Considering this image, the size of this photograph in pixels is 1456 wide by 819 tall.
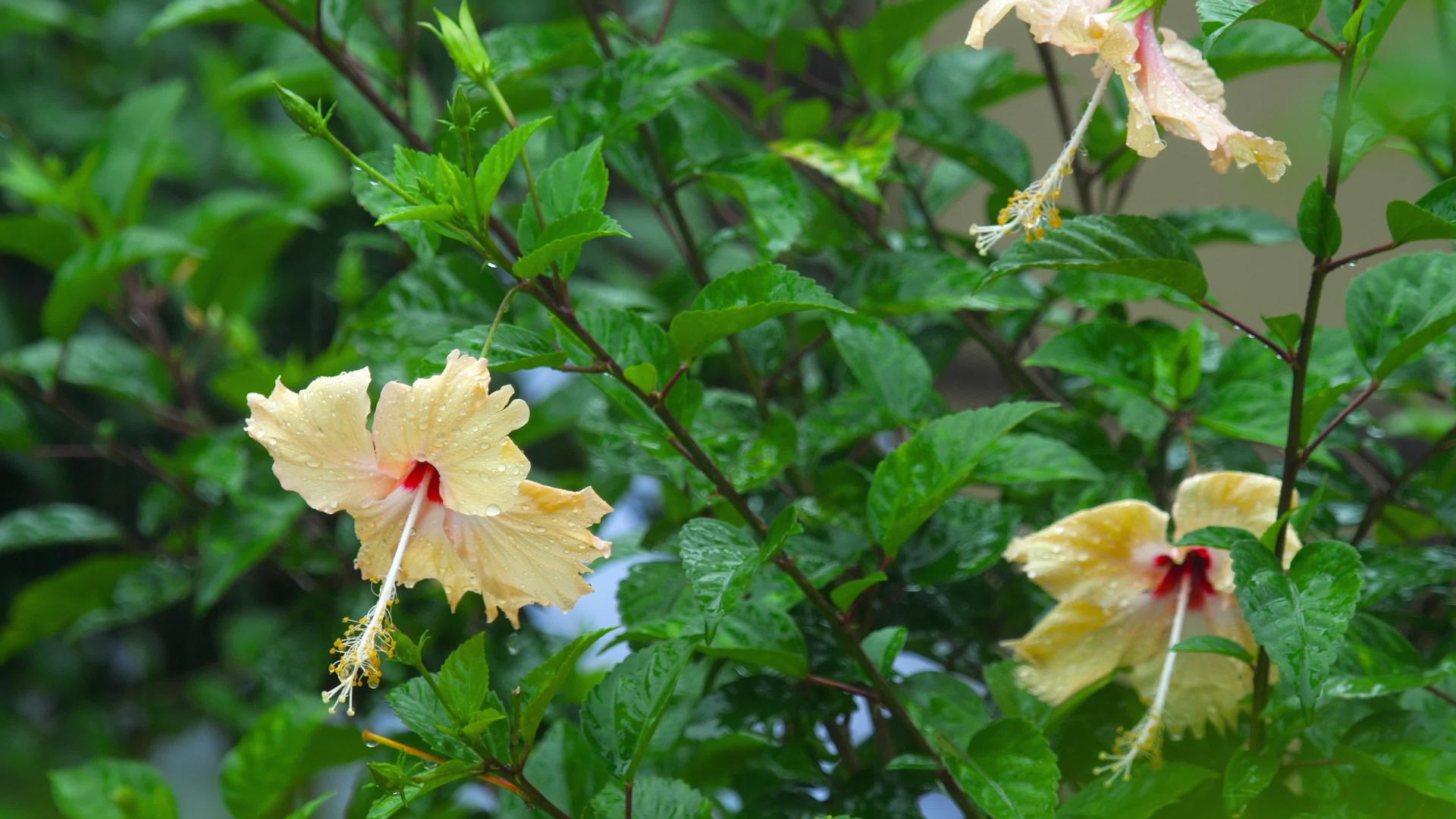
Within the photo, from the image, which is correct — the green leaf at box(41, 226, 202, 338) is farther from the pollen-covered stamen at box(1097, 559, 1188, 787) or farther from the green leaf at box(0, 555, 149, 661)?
the pollen-covered stamen at box(1097, 559, 1188, 787)

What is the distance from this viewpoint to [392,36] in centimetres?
111

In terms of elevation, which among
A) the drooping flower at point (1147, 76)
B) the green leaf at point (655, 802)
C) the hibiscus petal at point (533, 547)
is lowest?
the green leaf at point (655, 802)

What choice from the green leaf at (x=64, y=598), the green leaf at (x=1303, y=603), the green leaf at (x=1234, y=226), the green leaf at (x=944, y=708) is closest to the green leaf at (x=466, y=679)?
the green leaf at (x=944, y=708)

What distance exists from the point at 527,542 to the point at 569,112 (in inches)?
13.0

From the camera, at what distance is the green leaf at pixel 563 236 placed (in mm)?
531

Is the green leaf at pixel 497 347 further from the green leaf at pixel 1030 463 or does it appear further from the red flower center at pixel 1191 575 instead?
the red flower center at pixel 1191 575

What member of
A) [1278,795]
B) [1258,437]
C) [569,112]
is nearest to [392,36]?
[569,112]

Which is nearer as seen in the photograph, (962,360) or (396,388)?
(396,388)

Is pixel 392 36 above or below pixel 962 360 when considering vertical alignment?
above

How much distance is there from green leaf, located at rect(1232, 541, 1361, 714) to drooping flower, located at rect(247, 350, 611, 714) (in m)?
0.29

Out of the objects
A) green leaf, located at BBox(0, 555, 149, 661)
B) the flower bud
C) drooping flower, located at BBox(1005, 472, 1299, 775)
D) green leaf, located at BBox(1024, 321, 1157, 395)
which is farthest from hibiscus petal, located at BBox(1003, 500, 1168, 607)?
green leaf, located at BBox(0, 555, 149, 661)

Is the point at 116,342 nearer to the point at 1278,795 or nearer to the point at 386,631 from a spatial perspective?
the point at 386,631

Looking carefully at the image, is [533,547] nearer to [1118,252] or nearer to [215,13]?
[1118,252]

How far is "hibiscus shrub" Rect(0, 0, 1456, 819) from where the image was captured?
56cm
